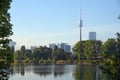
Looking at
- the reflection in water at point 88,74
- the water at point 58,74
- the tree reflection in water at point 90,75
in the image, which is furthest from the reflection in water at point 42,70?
the tree reflection in water at point 90,75

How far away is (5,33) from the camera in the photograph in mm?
21109

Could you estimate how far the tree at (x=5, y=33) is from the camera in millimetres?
21031

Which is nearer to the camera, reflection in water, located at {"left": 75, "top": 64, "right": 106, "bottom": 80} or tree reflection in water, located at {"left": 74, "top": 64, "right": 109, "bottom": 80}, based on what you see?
tree reflection in water, located at {"left": 74, "top": 64, "right": 109, "bottom": 80}

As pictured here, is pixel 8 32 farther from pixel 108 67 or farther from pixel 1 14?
pixel 108 67

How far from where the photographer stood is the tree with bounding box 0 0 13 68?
69.0 ft

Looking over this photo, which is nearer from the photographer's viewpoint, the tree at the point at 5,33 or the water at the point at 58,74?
the tree at the point at 5,33

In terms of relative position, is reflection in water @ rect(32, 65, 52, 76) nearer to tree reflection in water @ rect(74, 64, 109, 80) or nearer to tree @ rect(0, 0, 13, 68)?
tree reflection in water @ rect(74, 64, 109, 80)

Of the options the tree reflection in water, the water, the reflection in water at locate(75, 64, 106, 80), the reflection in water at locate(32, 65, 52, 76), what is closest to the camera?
the tree reflection in water

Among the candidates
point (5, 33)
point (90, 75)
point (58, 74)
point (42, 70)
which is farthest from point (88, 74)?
point (5, 33)

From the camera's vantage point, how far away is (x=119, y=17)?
24297 millimetres

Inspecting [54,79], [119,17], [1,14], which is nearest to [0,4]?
[1,14]

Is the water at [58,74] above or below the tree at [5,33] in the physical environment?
below

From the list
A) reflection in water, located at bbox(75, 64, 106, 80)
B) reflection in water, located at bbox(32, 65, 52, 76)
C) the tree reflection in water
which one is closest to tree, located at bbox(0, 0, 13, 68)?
the tree reflection in water

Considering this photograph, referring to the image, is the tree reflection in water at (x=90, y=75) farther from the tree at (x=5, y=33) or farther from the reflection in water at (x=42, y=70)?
the tree at (x=5, y=33)
